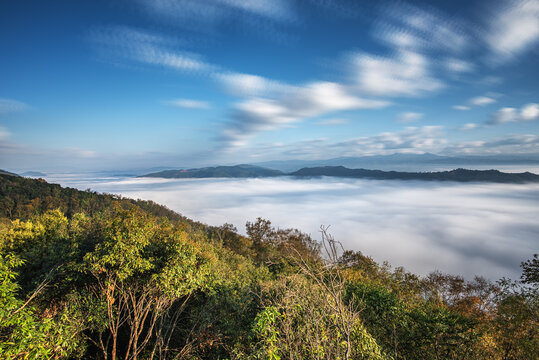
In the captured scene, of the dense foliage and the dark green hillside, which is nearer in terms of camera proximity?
the dense foliage

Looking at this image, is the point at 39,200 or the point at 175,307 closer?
the point at 175,307

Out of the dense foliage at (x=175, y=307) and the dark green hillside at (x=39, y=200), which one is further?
the dark green hillside at (x=39, y=200)

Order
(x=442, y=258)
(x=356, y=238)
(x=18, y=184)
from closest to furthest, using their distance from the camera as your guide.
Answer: (x=18, y=184), (x=442, y=258), (x=356, y=238)

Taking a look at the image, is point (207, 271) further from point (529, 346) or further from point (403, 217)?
point (403, 217)

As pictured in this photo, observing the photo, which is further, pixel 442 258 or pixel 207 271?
pixel 442 258

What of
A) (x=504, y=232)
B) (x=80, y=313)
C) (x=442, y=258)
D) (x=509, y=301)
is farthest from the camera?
(x=504, y=232)

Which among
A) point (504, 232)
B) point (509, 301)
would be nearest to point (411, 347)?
point (509, 301)

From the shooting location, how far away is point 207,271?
10.5 metres

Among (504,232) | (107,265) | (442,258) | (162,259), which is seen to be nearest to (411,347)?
(162,259)

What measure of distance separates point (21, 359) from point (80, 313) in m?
3.96

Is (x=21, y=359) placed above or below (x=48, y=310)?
above

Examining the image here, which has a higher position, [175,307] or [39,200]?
[175,307]

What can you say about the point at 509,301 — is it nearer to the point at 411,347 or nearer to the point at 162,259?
the point at 411,347

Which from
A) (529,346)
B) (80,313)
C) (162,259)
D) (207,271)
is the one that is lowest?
(529,346)
